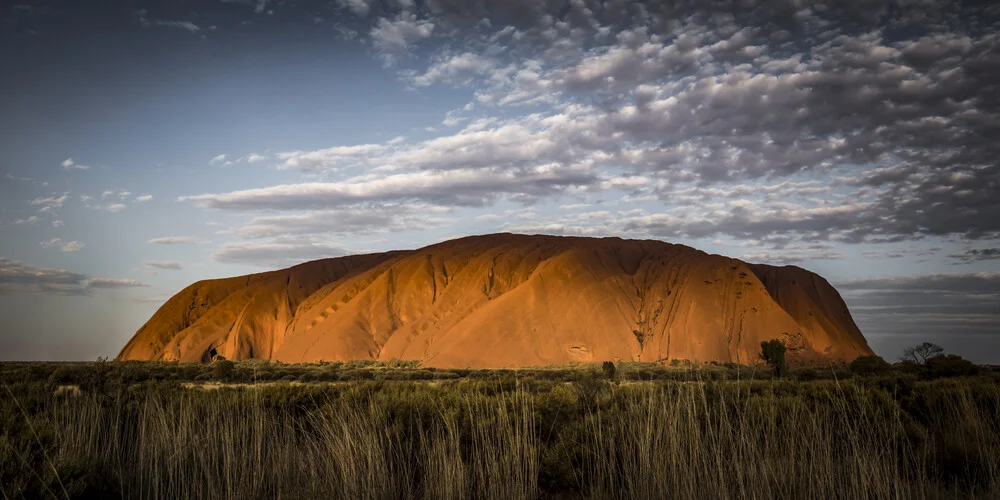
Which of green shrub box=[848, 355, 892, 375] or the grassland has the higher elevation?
the grassland

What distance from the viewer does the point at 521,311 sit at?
52.9 m

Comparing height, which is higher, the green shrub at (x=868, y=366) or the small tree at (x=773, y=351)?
the small tree at (x=773, y=351)

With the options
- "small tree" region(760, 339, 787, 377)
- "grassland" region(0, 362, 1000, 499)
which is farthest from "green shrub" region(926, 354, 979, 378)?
"grassland" region(0, 362, 1000, 499)

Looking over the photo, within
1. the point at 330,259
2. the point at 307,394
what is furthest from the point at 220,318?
the point at 307,394

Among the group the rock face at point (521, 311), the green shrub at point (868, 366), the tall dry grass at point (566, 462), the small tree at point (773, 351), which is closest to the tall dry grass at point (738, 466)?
the tall dry grass at point (566, 462)

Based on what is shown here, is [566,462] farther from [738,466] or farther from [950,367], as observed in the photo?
[950,367]

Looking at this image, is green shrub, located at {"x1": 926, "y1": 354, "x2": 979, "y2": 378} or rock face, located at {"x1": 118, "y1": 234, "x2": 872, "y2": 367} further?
rock face, located at {"x1": 118, "y1": 234, "x2": 872, "y2": 367}

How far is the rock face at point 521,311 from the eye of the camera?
49.9m

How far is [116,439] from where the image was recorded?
7.32 meters

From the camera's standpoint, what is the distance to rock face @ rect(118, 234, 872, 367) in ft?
164

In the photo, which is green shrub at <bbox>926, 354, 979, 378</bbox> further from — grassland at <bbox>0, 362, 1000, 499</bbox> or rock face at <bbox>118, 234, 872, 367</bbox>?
rock face at <bbox>118, 234, 872, 367</bbox>

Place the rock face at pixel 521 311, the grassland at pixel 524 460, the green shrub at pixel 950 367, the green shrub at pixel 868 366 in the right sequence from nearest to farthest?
1. the grassland at pixel 524 460
2. the green shrub at pixel 950 367
3. the green shrub at pixel 868 366
4. the rock face at pixel 521 311

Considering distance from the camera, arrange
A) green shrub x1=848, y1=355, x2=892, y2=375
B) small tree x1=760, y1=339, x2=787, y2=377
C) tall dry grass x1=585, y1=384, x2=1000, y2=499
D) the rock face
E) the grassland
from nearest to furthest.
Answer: tall dry grass x1=585, y1=384, x2=1000, y2=499, the grassland, green shrub x1=848, y1=355, x2=892, y2=375, small tree x1=760, y1=339, x2=787, y2=377, the rock face

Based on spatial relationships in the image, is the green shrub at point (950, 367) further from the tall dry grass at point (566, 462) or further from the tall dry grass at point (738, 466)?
the tall dry grass at point (738, 466)
